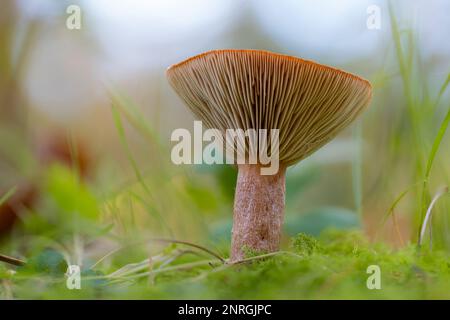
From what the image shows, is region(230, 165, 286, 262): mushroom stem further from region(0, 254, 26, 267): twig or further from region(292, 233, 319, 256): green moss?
region(0, 254, 26, 267): twig

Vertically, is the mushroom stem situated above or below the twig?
above

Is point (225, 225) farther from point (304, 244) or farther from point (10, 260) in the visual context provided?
point (10, 260)

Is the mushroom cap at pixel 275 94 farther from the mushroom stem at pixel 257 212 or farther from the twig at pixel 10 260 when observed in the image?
the twig at pixel 10 260

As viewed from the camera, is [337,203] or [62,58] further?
[337,203]

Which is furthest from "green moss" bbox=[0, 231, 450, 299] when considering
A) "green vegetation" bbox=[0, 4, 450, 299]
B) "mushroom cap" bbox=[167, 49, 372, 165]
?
"mushroom cap" bbox=[167, 49, 372, 165]

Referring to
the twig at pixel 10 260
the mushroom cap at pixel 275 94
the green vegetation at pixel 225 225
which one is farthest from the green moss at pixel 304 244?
the twig at pixel 10 260

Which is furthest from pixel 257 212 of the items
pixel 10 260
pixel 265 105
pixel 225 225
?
pixel 10 260
